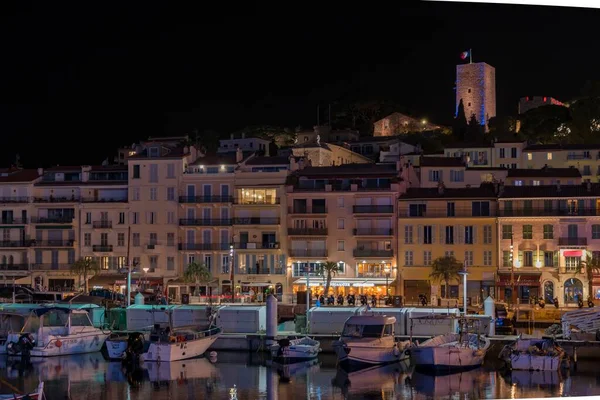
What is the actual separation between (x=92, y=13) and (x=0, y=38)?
4.87ft

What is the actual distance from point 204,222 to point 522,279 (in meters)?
9.12

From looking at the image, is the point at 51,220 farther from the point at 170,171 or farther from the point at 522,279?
the point at 522,279

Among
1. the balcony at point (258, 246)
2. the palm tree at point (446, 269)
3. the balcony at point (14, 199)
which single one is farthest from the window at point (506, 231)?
the balcony at point (14, 199)

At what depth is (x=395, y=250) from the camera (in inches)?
1177

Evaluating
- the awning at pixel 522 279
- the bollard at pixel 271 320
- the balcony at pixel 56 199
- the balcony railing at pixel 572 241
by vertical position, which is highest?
the balcony at pixel 56 199

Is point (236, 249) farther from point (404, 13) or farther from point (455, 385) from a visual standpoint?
point (404, 13)

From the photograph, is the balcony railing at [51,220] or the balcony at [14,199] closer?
the balcony railing at [51,220]

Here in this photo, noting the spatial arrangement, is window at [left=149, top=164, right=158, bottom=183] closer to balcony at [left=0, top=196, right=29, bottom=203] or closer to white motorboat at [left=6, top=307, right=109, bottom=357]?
balcony at [left=0, top=196, right=29, bottom=203]

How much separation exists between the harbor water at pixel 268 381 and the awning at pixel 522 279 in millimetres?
8204

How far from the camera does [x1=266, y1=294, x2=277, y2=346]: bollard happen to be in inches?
842

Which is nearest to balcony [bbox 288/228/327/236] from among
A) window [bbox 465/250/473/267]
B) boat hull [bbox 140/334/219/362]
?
window [bbox 465/250/473/267]

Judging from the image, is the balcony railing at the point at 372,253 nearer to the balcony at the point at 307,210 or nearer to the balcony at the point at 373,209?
the balcony at the point at 373,209

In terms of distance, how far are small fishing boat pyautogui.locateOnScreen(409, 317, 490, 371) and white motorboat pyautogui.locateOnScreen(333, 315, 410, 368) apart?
0.56m

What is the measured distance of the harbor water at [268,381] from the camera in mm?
16969
